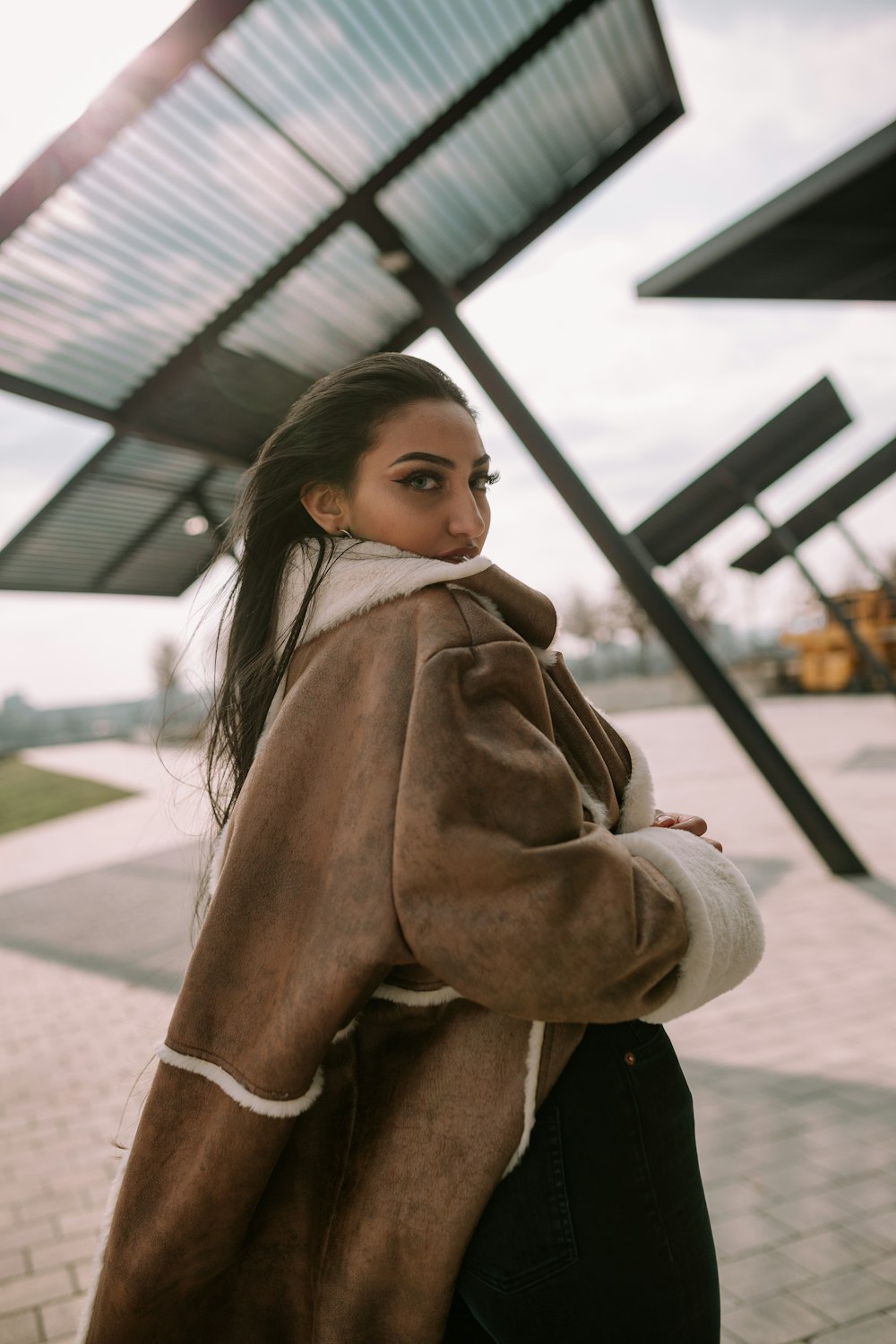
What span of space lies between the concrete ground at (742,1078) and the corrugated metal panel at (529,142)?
3680 millimetres

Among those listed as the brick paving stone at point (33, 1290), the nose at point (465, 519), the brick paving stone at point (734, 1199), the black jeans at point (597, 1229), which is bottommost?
the brick paving stone at point (734, 1199)

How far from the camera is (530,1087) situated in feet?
3.71

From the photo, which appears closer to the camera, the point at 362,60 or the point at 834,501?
the point at 362,60

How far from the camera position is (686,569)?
51.8 metres

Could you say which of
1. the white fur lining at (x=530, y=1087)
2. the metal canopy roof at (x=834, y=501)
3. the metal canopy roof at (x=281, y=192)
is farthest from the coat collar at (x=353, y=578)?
the metal canopy roof at (x=834, y=501)

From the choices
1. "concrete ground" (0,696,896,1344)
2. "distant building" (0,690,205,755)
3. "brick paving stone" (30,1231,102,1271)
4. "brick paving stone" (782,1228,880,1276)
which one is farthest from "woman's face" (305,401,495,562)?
"distant building" (0,690,205,755)

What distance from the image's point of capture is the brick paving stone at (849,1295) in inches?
95.3

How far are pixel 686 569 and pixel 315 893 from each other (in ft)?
172

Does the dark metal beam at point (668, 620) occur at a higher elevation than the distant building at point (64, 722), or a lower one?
lower

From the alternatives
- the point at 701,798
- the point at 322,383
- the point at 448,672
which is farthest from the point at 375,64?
the point at 701,798

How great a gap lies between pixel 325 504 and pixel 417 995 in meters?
0.71

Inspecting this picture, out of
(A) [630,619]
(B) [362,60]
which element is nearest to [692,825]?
(B) [362,60]

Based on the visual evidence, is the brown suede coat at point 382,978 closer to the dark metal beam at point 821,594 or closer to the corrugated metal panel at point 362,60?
the corrugated metal panel at point 362,60

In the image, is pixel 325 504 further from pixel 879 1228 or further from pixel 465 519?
pixel 879 1228
